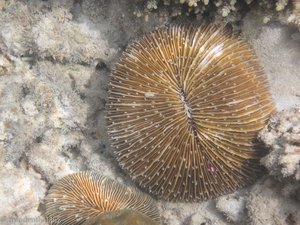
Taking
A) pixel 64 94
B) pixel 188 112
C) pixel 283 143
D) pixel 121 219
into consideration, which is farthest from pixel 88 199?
pixel 283 143

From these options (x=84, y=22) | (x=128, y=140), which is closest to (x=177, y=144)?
(x=128, y=140)

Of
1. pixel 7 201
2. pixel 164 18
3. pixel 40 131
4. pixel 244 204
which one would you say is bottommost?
pixel 244 204

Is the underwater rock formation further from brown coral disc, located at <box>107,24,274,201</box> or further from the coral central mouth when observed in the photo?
the coral central mouth

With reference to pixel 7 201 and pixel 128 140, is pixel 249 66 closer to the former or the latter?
pixel 128 140

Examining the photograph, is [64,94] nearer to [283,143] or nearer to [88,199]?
[88,199]

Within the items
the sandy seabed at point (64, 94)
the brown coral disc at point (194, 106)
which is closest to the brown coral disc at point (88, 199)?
the sandy seabed at point (64, 94)

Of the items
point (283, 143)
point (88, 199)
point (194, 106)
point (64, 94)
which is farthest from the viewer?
point (64, 94)

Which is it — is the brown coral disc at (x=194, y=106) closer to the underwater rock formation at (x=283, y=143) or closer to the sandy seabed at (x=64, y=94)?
the underwater rock formation at (x=283, y=143)
